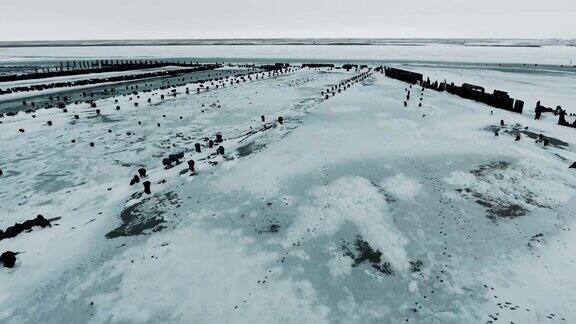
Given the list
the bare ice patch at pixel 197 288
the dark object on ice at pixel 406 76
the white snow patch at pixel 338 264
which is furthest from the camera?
the dark object on ice at pixel 406 76

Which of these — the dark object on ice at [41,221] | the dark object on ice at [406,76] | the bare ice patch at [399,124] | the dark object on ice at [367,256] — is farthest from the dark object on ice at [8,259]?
the dark object on ice at [406,76]

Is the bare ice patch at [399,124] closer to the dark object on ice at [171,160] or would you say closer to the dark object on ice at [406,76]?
the dark object on ice at [171,160]

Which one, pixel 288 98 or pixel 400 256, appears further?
pixel 288 98

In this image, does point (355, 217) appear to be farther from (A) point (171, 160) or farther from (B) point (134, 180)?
(A) point (171, 160)

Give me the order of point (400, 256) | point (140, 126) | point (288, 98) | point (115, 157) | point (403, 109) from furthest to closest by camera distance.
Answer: point (288, 98) < point (403, 109) < point (140, 126) < point (115, 157) < point (400, 256)

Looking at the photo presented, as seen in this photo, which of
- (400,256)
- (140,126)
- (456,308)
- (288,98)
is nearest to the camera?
(456,308)

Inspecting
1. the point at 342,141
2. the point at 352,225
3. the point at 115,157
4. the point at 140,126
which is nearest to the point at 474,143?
the point at 342,141

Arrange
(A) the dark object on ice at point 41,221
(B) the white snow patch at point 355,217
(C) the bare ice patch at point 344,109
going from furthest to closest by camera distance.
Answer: (C) the bare ice patch at point 344,109 < (A) the dark object on ice at point 41,221 < (B) the white snow patch at point 355,217

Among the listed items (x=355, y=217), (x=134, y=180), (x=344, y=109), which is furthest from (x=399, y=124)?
(x=134, y=180)

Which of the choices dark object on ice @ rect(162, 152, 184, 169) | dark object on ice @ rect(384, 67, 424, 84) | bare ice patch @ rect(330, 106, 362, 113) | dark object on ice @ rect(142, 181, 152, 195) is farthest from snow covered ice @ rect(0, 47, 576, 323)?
dark object on ice @ rect(384, 67, 424, 84)

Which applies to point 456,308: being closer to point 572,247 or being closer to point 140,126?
point 572,247
